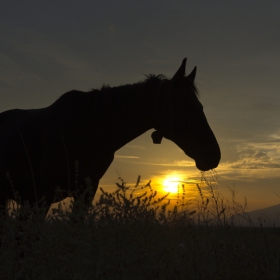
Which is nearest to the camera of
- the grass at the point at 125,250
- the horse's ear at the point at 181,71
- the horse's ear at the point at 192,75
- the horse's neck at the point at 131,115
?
the grass at the point at 125,250

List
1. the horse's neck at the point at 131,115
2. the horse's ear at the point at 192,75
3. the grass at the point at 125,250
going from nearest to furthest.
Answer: the grass at the point at 125,250, the horse's neck at the point at 131,115, the horse's ear at the point at 192,75

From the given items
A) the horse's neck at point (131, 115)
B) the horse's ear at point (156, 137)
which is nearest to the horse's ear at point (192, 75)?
the horse's neck at point (131, 115)

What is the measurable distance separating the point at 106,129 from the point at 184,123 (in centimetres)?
108

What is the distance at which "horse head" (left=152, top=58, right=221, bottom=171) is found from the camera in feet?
18.0

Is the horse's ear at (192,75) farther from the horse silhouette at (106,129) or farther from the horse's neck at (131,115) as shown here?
the horse's neck at (131,115)

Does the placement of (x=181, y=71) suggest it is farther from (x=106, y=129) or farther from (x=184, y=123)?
(x=106, y=129)

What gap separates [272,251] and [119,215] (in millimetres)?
2276

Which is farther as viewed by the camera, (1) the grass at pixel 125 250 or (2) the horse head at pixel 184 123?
(2) the horse head at pixel 184 123

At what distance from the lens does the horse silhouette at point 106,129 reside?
5465 mm

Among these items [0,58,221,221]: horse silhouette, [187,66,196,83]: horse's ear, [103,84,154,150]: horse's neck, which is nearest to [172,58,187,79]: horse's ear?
[0,58,221,221]: horse silhouette

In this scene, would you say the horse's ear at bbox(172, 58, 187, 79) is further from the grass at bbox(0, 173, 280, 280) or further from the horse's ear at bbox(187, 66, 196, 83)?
the grass at bbox(0, 173, 280, 280)

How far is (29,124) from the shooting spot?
20.6 feet

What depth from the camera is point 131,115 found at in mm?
5621

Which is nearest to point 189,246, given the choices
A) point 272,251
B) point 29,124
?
point 272,251
